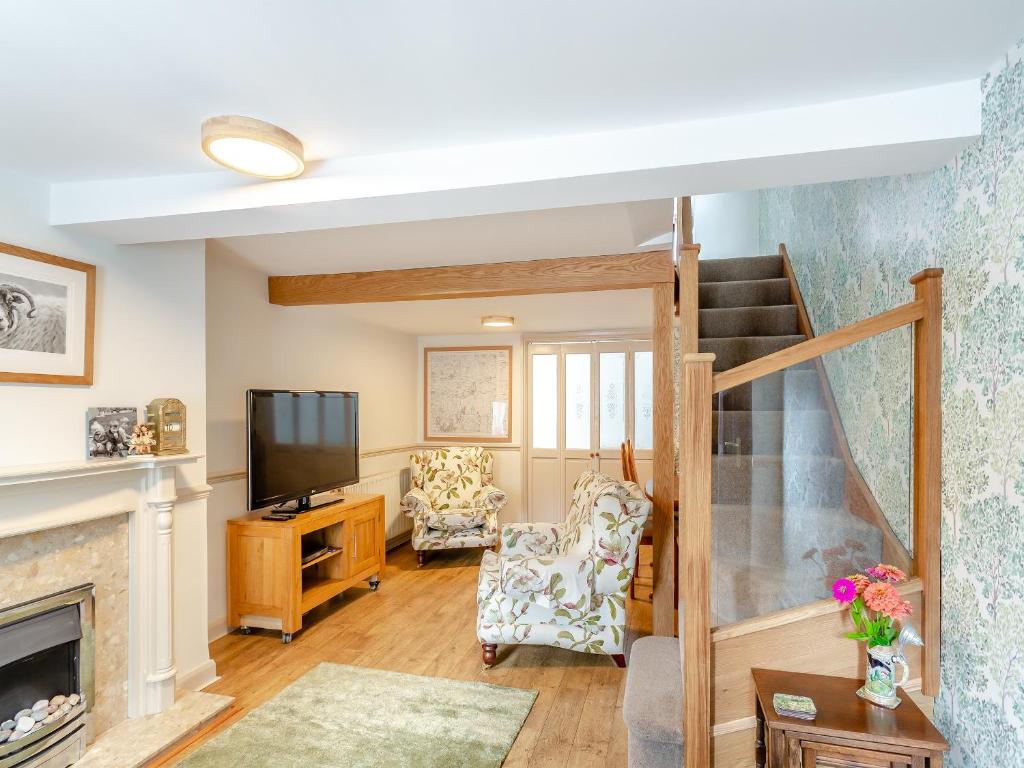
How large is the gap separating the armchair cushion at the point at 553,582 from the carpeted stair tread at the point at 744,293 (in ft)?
6.60

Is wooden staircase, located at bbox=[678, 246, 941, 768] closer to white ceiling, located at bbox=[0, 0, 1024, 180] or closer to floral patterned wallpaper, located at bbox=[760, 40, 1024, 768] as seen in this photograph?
floral patterned wallpaper, located at bbox=[760, 40, 1024, 768]

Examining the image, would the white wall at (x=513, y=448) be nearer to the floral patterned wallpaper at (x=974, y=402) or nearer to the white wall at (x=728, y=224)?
the white wall at (x=728, y=224)

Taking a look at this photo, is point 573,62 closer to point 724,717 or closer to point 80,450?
point 724,717

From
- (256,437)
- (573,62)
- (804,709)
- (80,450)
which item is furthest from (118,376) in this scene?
(804,709)

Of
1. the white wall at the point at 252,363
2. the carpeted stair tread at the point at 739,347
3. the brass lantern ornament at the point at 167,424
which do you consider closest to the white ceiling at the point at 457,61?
the brass lantern ornament at the point at 167,424

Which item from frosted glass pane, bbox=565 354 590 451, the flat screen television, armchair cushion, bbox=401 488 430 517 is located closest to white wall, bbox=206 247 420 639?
the flat screen television

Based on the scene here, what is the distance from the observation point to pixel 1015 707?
56.6 inches

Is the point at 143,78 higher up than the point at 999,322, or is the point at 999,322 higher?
the point at 143,78

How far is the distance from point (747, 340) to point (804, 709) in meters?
2.34

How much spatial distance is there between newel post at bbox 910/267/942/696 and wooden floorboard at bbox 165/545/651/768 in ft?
4.28

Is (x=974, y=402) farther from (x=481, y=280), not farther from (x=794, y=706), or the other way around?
(x=481, y=280)

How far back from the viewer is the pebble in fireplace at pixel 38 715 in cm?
217

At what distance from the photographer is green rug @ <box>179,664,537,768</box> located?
7.91 ft

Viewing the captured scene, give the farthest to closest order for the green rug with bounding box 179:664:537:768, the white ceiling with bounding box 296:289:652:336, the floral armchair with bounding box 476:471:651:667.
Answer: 1. the white ceiling with bounding box 296:289:652:336
2. the floral armchair with bounding box 476:471:651:667
3. the green rug with bounding box 179:664:537:768
